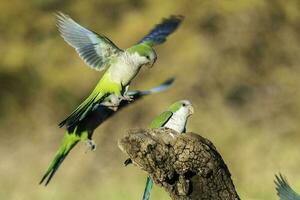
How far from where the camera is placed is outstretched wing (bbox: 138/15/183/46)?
7.34 m

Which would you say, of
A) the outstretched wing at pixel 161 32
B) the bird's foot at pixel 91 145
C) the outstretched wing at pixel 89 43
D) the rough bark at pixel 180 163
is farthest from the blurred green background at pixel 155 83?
the rough bark at pixel 180 163

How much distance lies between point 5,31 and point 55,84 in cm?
119

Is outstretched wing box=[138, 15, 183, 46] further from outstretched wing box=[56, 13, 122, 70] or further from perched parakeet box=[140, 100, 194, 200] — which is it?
perched parakeet box=[140, 100, 194, 200]

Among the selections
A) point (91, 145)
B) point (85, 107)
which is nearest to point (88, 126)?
point (91, 145)

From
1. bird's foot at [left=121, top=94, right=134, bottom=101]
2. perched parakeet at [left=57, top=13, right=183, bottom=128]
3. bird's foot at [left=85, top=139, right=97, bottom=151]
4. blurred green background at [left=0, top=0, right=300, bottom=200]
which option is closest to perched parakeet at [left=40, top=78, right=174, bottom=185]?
bird's foot at [left=85, top=139, right=97, bottom=151]

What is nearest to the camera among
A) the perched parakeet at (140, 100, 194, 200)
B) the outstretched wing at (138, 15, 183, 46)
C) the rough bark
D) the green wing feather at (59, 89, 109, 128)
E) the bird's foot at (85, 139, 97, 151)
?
the rough bark

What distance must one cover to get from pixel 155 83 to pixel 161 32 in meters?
4.11

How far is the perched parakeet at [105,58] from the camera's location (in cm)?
659

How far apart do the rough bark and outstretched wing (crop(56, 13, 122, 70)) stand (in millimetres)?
1551

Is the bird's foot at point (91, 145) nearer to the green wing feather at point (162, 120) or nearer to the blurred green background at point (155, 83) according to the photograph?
the green wing feather at point (162, 120)

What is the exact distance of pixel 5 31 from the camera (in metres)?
12.5

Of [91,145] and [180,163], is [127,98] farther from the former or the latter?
[180,163]

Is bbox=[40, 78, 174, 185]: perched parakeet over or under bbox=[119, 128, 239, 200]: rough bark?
over

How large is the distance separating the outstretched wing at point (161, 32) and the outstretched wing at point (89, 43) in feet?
1.47
